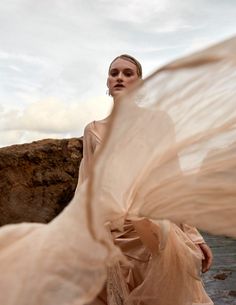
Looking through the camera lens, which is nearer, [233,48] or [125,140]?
[233,48]

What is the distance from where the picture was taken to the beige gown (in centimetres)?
190

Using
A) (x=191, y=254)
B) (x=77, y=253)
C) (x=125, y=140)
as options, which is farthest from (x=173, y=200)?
(x=191, y=254)

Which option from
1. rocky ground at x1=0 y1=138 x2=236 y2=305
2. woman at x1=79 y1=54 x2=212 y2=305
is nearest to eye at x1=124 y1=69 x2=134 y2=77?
woman at x1=79 y1=54 x2=212 y2=305

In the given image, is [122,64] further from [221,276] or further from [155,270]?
[221,276]

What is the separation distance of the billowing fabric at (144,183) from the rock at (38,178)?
631cm

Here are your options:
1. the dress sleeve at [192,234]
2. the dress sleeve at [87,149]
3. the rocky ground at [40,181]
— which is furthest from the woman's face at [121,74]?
the rocky ground at [40,181]

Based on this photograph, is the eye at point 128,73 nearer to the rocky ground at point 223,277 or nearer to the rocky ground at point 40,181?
the rocky ground at point 223,277

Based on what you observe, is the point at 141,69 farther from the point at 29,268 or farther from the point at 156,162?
the point at 29,268

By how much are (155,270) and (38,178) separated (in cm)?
617

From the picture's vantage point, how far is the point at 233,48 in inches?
48.9

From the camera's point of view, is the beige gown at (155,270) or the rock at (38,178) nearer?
the beige gown at (155,270)

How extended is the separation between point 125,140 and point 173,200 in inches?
8.2

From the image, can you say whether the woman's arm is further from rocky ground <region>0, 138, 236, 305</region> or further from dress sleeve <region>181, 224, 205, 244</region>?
rocky ground <region>0, 138, 236, 305</region>

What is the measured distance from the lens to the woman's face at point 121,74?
300 centimetres
